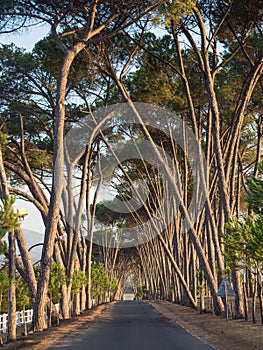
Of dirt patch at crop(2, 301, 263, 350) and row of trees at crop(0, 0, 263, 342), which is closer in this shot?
dirt patch at crop(2, 301, 263, 350)

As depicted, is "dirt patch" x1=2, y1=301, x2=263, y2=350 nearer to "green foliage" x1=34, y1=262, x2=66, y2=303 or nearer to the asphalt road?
→ the asphalt road

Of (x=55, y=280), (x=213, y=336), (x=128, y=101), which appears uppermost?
(x=128, y=101)

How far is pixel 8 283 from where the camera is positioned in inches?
531

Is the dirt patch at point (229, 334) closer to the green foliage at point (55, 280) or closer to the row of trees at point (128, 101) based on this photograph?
the row of trees at point (128, 101)

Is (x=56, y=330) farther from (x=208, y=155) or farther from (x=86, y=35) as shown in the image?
(x=208, y=155)

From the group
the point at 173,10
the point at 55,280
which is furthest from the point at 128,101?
the point at 55,280

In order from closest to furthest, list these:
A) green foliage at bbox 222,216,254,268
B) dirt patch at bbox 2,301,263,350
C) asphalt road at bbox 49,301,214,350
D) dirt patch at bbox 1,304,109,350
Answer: asphalt road at bbox 49,301,214,350
dirt patch at bbox 2,301,263,350
dirt patch at bbox 1,304,109,350
green foliage at bbox 222,216,254,268

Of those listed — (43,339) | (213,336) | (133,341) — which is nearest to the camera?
(133,341)

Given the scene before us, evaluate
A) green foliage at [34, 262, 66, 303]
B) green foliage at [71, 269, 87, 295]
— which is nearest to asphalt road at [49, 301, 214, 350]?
green foliage at [34, 262, 66, 303]

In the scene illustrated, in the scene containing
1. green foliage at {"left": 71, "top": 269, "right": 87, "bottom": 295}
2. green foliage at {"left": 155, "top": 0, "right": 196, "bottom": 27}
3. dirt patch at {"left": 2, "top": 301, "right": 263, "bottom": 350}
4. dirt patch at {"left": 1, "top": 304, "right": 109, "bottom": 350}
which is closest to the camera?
dirt patch at {"left": 2, "top": 301, "right": 263, "bottom": 350}

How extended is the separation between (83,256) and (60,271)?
11597 millimetres

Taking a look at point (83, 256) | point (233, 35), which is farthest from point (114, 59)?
point (83, 256)

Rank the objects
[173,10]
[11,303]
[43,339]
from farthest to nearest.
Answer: [173,10] → [11,303] → [43,339]

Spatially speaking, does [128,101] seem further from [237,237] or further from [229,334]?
[229,334]
